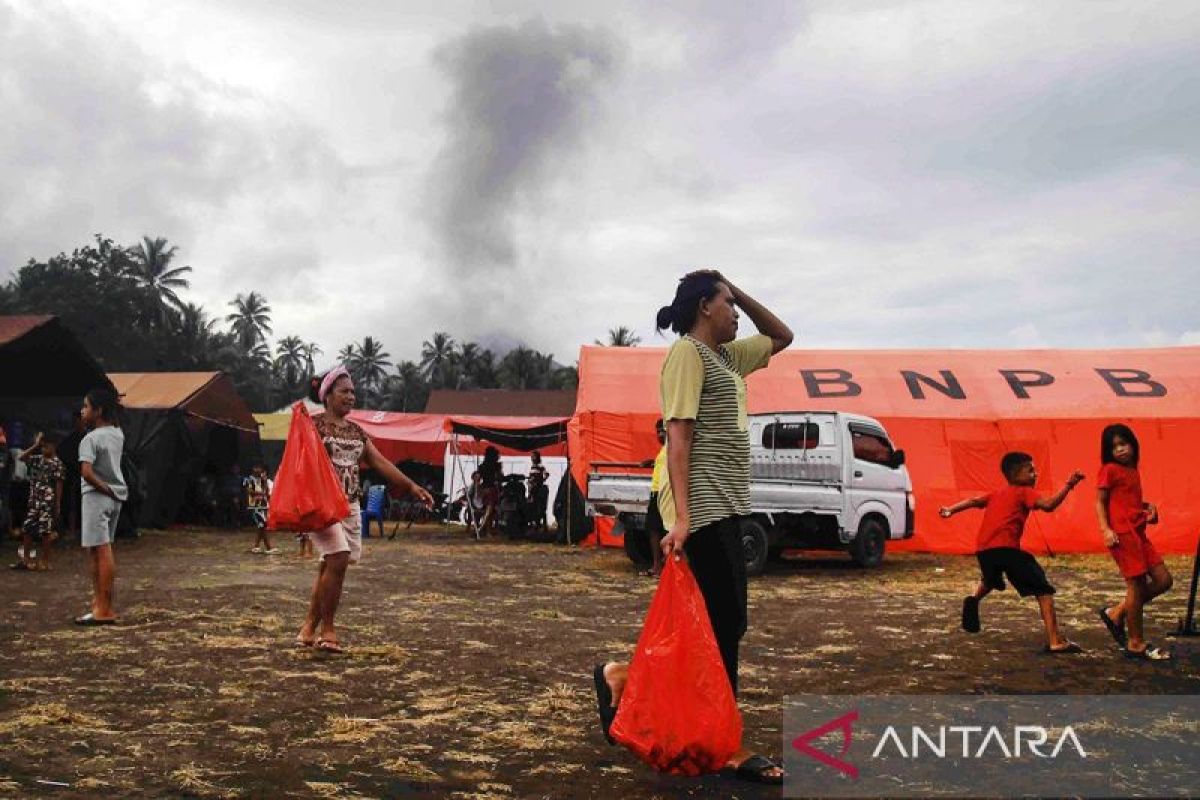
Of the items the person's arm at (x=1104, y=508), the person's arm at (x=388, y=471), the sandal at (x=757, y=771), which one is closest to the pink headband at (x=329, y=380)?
the person's arm at (x=388, y=471)

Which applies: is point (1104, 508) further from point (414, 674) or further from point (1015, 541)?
point (414, 674)

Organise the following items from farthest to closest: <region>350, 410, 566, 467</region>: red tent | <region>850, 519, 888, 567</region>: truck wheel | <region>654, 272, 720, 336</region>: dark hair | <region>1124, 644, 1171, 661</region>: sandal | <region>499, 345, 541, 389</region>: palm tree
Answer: <region>499, 345, 541, 389</region>: palm tree
<region>350, 410, 566, 467</region>: red tent
<region>850, 519, 888, 567</region>: truck wheel
<region>1124, 644, 1171, 661</region>: sandal
<region>654, 272, 720, 336</region>: dark hair

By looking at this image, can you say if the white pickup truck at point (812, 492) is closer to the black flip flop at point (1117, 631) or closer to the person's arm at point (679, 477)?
the black flip flop at point (1117, 631)

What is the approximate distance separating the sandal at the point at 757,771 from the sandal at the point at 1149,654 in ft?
13.4

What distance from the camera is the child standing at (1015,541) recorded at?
7.03 m

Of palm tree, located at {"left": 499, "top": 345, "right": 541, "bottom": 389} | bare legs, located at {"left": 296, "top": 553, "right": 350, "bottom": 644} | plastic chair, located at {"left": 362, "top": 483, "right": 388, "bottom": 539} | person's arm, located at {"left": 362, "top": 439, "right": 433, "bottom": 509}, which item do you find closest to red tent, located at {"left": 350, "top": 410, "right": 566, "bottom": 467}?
plastic chair, located at {"left": 362, "top": 483, "right": 388, "bottom": 539}

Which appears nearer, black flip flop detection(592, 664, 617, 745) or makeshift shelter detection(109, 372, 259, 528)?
black flip flop detection(592, 664, 617, 745)

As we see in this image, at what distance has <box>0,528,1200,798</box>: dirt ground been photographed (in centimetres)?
399

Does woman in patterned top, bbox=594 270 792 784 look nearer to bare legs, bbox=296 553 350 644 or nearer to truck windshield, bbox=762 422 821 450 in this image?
bare legs, bbox=296 553 350 644

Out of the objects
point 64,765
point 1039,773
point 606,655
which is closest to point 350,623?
point 606,655

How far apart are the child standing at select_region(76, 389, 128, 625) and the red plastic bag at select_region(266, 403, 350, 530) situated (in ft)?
6.85

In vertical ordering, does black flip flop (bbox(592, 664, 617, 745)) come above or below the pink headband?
below

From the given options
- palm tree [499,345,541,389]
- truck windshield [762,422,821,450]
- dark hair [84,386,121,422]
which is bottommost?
dark hair [84,386,121,422]

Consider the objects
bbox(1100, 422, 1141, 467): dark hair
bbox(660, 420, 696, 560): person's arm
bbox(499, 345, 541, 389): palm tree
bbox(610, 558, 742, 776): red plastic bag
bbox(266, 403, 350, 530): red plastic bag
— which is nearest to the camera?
bbox(610, 558, 742, 776): red plastic bag
